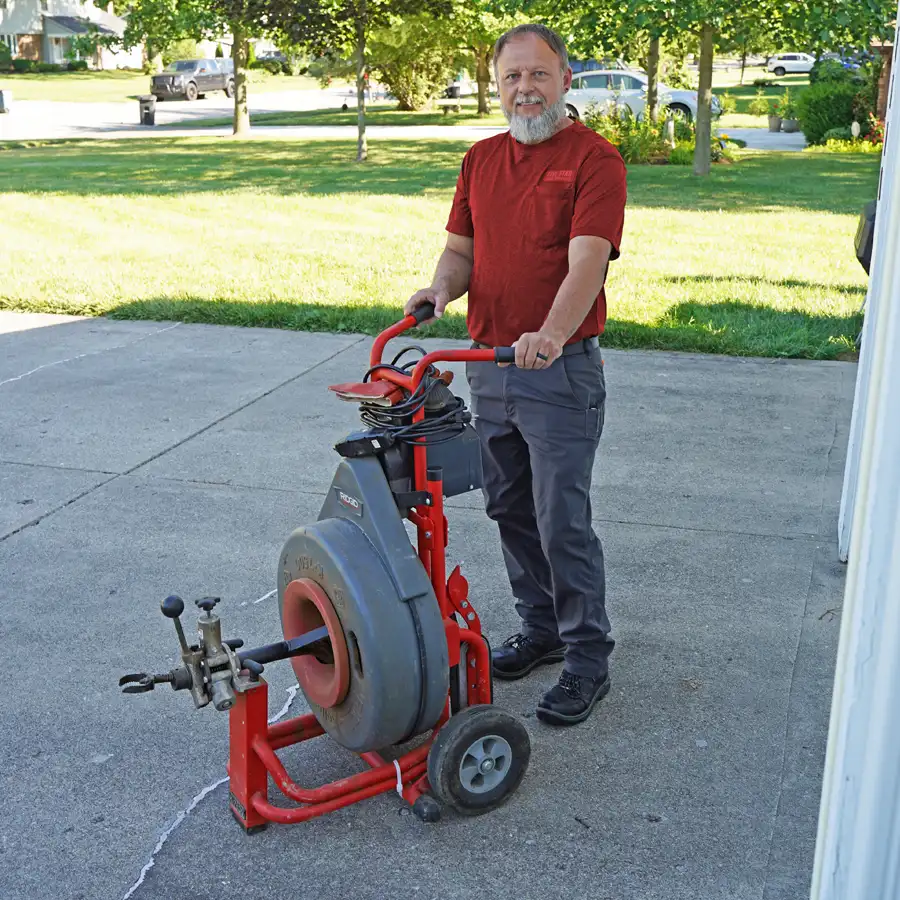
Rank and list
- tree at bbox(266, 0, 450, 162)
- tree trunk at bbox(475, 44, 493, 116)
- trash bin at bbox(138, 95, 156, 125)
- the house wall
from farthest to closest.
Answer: the house wall < tree trunk at bbox(475, 44, 493, 116) < trash bin at bbox(138, 95, 156, 125) < tree at bbox(266, 0, 450, 162)

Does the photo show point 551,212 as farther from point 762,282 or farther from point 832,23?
point 832,23

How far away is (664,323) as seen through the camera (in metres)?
8.48

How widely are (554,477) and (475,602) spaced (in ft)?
3.85

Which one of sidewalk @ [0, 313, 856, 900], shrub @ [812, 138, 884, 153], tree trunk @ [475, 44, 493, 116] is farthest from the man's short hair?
tree trunk @ [475, 44, 493, 116]

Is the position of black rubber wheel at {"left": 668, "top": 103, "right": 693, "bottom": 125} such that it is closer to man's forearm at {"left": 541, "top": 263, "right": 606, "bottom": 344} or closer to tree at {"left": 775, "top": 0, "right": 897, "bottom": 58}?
tree at {"left": 775, "top": 0, "right": 897, "bottom": 58}

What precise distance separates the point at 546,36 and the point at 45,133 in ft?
92.2

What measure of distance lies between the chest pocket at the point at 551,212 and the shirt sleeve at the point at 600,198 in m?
0.04

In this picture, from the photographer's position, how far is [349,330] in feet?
28.3

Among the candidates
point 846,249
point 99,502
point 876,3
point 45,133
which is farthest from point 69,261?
point 45,133

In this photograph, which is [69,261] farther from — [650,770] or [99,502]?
[650,770]

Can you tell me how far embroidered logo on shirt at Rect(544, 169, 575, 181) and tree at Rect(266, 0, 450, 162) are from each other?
60.3ft

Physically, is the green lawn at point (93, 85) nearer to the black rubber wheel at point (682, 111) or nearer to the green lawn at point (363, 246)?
the black rubber wheel at point (682, 111)

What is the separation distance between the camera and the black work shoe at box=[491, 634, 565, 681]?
12.4 ft

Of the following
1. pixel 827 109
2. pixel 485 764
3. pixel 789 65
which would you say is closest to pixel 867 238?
pixel 485 764
